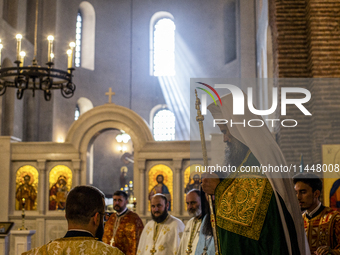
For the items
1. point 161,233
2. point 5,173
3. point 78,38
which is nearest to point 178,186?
point 161,233

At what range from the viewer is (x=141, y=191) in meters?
10.4

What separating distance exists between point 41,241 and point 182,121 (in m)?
10.1

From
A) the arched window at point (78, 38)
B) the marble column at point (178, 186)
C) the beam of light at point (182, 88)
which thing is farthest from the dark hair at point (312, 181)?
the arched window at point (78, 38)

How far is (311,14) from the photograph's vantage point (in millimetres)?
6816

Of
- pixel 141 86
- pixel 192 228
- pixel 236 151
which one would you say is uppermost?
pixel 141 86

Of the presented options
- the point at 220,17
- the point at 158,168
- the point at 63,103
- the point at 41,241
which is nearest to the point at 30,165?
the point at 41,241

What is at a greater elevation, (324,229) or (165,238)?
(324,229)

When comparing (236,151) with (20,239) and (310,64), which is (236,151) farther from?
(20,239)

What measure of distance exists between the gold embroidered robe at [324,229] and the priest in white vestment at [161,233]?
2756 millimetres

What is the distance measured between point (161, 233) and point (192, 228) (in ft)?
3.34

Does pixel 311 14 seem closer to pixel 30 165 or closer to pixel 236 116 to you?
pixel 236 116

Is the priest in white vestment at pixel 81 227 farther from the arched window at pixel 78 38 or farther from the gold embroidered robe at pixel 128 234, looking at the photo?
the arched window at pixel 78 38

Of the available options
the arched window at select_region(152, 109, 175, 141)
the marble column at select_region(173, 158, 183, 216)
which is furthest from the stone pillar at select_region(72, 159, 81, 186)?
the arched window at select_region(152, 109, 175, 141)

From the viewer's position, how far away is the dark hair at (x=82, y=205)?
2.45 meters
